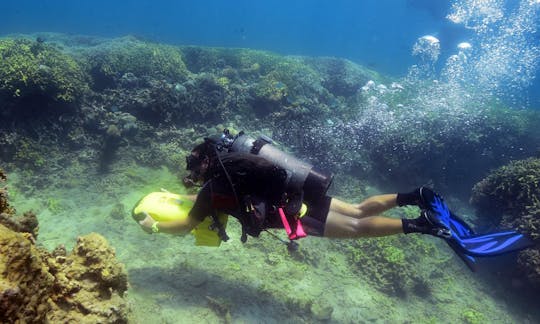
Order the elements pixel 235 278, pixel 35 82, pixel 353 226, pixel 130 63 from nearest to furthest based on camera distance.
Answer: pixel 353 226 < pixel 235 278 < pixel 35 82 < pixel 130 63

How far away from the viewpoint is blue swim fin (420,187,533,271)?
4.44 m

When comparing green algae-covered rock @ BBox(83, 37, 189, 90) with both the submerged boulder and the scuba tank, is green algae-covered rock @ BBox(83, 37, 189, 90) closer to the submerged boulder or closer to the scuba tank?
the submerged boulder

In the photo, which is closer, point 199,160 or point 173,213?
point 199,160

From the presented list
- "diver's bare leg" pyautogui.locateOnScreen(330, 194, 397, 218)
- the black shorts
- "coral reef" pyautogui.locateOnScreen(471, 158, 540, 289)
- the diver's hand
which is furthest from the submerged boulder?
"coral reef" pyautogui.locateOnScreen(471, 158, 540, 289)

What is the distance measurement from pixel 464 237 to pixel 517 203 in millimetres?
4598

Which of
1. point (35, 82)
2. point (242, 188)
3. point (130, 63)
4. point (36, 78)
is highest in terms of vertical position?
point (130, 63)

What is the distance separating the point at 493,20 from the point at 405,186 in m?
54.5

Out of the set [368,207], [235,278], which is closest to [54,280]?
[235,278]

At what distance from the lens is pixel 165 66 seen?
14.1 meters

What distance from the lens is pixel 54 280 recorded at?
8.52 feet

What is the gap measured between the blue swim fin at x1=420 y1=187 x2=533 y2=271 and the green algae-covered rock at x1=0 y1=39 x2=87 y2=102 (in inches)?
362

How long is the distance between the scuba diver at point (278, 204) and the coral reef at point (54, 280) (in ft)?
4.08

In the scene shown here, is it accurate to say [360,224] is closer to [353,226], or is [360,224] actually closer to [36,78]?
[353,226]

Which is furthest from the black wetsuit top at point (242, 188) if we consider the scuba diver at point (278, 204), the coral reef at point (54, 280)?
the coral reef at point (54, 280)
